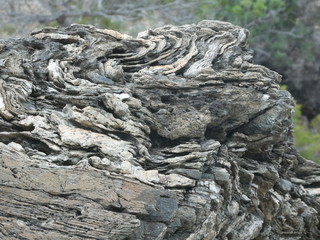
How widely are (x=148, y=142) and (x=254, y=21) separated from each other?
1879 cm

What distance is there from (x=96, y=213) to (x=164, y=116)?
223 cm

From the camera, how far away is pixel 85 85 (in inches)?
321

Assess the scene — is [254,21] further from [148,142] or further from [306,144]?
[148,142]

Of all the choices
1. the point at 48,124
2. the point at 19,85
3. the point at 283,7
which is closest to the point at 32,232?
the point at 48,124

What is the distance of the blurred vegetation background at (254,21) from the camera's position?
68.4 feet

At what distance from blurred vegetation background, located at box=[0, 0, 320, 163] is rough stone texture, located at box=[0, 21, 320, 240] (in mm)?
10395

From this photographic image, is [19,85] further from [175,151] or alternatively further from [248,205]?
[248,205]

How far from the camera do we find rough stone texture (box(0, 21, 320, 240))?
6652mm

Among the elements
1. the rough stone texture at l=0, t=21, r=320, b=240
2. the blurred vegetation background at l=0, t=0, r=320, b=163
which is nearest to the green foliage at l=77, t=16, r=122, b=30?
the blurred vegetation background at l=0, t=0, r=320, b=163

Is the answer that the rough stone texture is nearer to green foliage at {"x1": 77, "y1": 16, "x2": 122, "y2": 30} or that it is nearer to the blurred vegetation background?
the blurred vegetation background

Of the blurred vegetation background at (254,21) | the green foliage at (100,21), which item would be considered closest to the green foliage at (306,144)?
the blurred vegetation background at (254,21)

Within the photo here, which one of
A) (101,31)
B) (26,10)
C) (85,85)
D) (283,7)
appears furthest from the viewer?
(283,7)

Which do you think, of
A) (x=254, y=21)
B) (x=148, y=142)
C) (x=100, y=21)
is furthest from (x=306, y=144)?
(x=148, y=142)

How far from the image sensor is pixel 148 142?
7.79m
